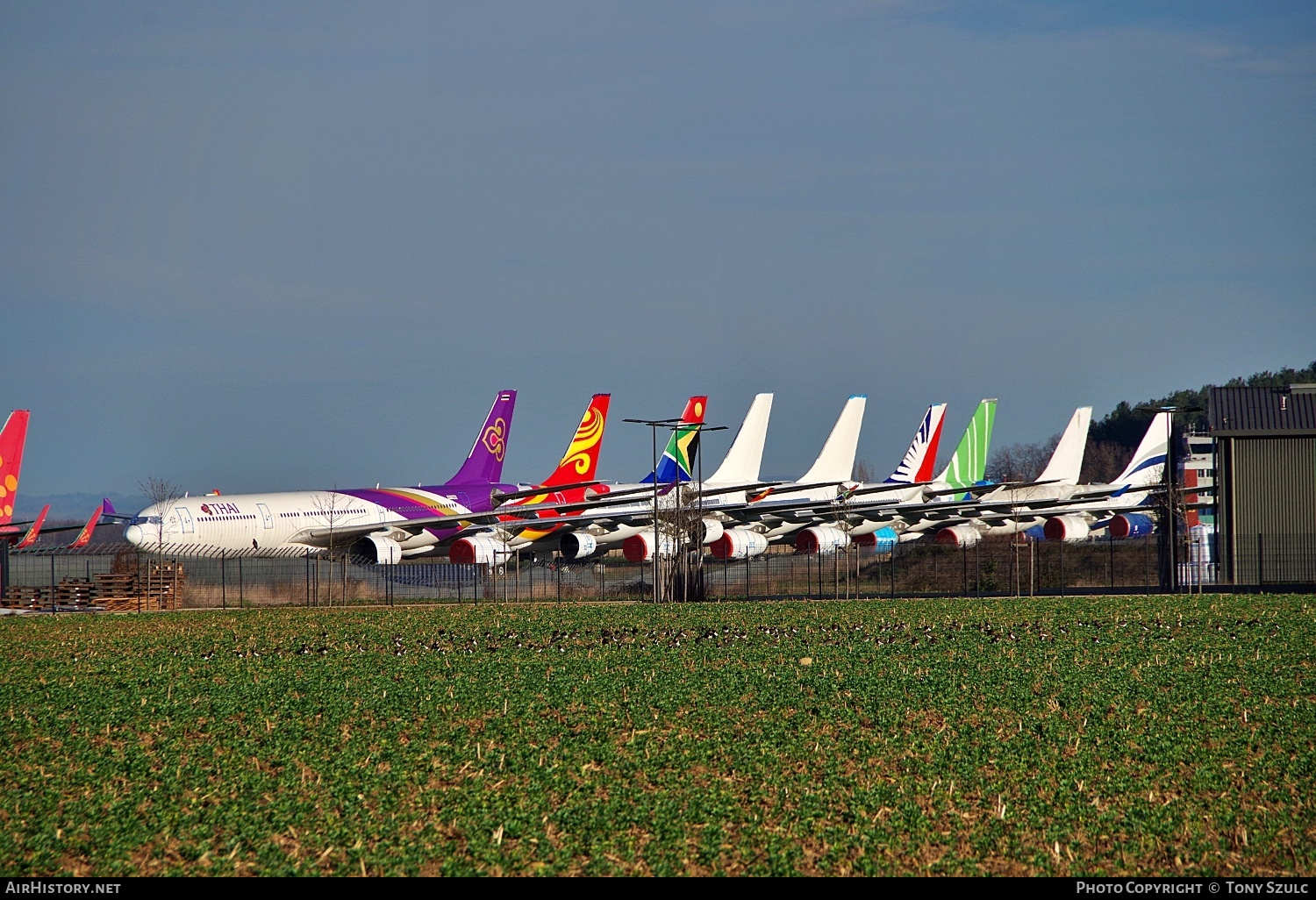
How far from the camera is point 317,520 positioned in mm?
46969

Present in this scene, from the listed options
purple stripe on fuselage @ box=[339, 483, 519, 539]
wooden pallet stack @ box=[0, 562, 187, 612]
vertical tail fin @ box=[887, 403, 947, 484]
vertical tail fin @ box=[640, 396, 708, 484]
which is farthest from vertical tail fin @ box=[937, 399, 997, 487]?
wooden pallet stack @ box=[0, 562, 187, 612]

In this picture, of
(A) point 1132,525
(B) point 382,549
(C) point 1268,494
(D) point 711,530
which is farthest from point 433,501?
(A) point 1132,525

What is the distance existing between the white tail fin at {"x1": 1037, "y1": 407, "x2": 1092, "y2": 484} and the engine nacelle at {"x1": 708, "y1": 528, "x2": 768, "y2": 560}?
30.5m

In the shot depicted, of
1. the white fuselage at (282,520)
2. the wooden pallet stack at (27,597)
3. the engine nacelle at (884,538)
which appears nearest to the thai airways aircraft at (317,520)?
the white fuselage at (282,520)

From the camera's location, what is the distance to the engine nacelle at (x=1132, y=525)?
67625mm

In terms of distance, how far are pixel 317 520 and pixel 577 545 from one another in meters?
10.1

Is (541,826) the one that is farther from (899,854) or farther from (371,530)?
(371,530)

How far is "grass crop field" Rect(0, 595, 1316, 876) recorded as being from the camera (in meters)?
9.99

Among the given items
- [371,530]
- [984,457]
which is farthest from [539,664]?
[984,457]

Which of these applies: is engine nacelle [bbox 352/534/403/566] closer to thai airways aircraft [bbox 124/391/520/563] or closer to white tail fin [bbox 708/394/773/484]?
thai airways aircraft [bbox 124/391/520/563]

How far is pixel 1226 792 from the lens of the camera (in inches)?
463

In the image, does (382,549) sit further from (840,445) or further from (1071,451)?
(1071,451)

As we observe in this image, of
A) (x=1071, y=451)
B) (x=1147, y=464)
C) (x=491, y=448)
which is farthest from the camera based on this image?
(x=1071, y=451)

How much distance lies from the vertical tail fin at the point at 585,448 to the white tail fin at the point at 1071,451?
97.4 ft
